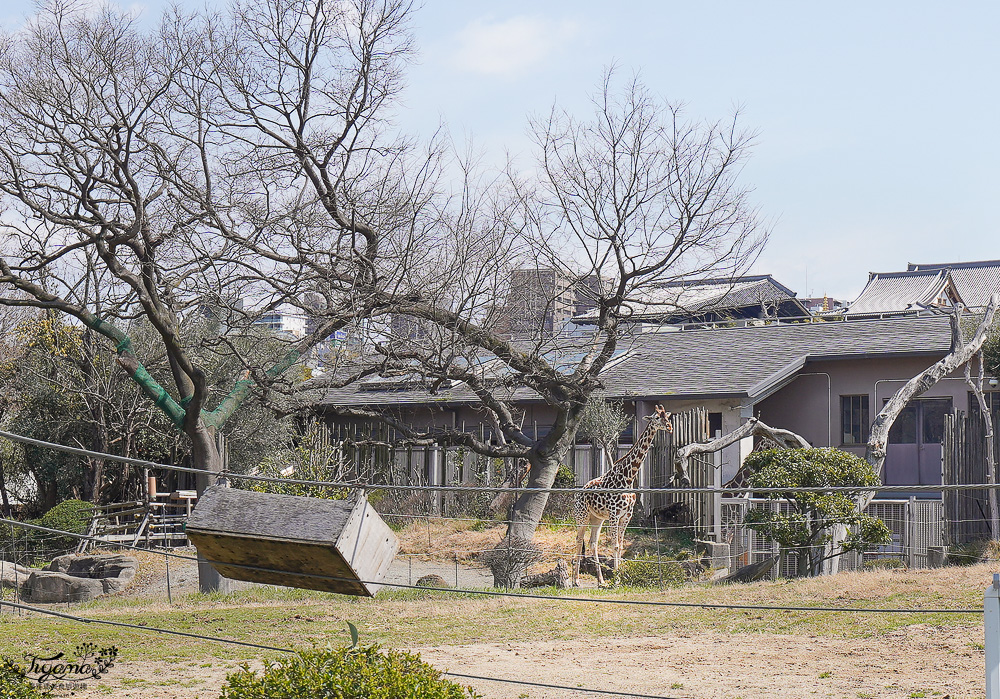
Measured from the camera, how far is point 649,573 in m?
14.6

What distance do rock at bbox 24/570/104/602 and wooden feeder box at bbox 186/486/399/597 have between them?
11.1 m

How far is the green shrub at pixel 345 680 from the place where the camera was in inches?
179

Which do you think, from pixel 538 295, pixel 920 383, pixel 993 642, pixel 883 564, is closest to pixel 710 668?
pixel 993 642

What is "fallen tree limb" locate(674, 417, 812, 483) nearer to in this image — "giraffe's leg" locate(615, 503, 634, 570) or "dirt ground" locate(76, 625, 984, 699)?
"giraffe's leg" locate(615, 503, 634, 570)

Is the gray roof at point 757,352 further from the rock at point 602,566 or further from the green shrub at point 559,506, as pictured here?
the rock at point 602,566

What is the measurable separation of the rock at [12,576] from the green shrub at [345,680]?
1271 centimetres

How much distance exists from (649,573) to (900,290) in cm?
3143

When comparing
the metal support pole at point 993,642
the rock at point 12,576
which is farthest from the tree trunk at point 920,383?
the rock at point 12,576

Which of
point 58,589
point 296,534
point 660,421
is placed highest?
point 660,421

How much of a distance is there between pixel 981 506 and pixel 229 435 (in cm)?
1621

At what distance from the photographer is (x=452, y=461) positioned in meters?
23.0

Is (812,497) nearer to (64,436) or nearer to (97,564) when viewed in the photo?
(97,564)

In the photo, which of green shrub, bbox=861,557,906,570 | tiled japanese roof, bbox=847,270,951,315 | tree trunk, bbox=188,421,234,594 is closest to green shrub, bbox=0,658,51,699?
tree trunk, bbox=188,421,234,594

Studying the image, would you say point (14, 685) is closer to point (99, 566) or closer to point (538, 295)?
point (538, 295)
